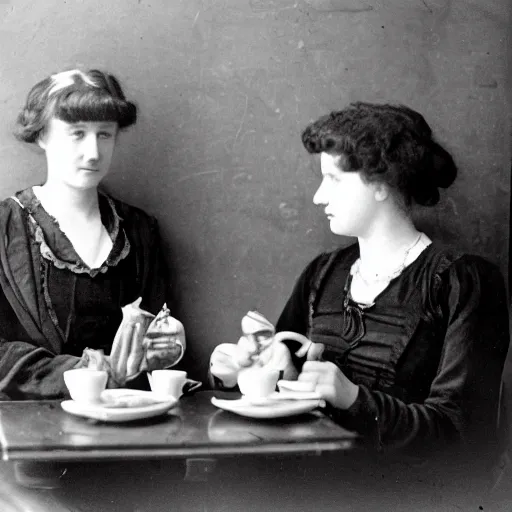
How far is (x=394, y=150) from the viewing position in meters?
1.49

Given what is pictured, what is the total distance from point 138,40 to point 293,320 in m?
0.63

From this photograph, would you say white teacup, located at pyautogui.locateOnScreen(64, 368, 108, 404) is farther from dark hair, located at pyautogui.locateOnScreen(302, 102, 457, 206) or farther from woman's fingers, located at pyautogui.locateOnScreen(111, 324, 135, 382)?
dark hair, located at pyautogui.locateOnScreen(302, 102, 457, 206)

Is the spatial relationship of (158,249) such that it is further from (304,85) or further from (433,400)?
(433,400)

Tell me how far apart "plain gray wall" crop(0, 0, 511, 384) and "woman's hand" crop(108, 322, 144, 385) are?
0.43 feet

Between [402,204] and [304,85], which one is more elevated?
[304,85]

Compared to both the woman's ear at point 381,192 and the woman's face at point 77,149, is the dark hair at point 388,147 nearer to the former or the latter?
the woman's ear at point 381,192

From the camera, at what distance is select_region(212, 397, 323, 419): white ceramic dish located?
4.27 ft

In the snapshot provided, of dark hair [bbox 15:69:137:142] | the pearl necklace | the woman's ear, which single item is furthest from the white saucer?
dark hair [bbox 15:69:137:142]

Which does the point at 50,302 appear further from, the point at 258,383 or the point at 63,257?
the point at 258,383

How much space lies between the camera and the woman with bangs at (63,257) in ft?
4.75

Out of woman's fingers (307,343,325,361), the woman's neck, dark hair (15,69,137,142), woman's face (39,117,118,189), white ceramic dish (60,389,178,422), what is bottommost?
white ceramic dish (60,389,178,422)

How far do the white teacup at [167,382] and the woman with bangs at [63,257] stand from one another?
0.17 ft

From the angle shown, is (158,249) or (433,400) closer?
(433,400)

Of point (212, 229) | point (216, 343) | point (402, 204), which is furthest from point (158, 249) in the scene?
point (402, 204)
